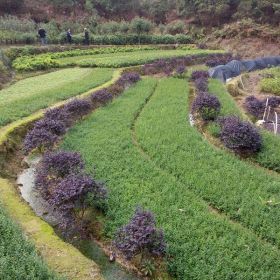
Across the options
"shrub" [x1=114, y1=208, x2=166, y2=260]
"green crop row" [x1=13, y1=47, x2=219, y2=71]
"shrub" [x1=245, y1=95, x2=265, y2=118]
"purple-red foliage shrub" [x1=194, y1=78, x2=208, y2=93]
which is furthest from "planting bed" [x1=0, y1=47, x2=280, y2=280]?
"green crop row" [x1=13, y1=47, x2=219, y2=71]

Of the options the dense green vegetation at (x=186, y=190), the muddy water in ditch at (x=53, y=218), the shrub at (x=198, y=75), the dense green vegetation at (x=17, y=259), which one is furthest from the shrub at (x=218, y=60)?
the dense green vegetation at (x=17, y=259)

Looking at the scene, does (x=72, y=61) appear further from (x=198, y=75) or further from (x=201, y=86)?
(x=201, y=86)

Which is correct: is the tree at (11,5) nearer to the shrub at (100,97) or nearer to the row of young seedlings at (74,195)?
the shrub at (100,97)

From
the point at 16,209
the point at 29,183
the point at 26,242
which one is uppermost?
the point at 26,242

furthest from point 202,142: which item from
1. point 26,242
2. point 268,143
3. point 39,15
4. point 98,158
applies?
point 39,15

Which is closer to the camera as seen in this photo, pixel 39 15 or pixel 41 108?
pixel 41 108

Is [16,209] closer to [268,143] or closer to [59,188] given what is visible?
[59,188]

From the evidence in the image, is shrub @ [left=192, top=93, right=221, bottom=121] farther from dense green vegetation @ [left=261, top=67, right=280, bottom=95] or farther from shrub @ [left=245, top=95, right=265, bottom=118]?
dense green vegetation @ [left=261, top=67, right=280, bottom=95]
